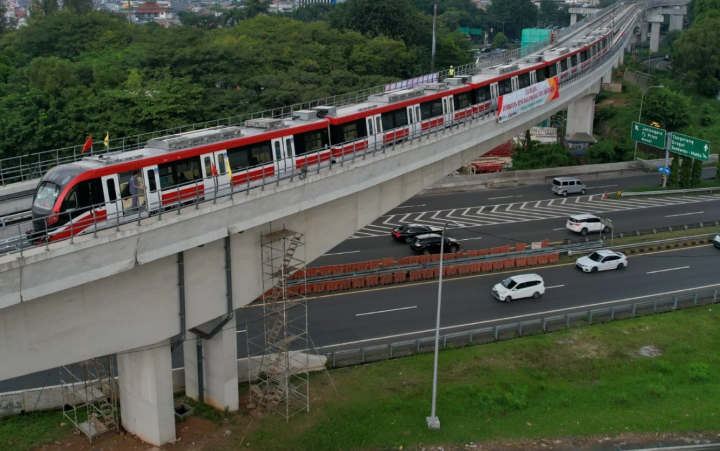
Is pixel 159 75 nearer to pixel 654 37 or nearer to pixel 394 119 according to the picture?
pixel 394 119

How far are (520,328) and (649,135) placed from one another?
33470 mm

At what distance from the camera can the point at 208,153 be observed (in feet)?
83.6

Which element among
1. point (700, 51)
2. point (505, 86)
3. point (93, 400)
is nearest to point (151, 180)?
point (93, 400)

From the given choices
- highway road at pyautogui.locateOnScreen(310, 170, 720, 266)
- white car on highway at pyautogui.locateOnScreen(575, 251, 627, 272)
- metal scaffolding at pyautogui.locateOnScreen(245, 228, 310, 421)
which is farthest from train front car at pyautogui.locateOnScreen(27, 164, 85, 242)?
white car on highway at pyautogui.locateOnScreen(575, 251, 627, 272)

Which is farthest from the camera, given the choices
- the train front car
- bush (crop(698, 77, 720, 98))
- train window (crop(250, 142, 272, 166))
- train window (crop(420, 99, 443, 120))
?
bush (crop(698, 77, 720, 98))

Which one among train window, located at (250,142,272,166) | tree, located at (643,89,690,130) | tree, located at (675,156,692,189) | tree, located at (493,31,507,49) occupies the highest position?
tree, located at (493,31,507,49)

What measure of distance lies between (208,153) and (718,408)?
2122 cm

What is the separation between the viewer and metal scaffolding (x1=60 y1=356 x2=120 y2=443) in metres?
24.9

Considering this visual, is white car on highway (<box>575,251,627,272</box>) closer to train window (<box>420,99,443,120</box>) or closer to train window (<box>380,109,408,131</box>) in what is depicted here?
train window (<box>420,99,443,120</box>)

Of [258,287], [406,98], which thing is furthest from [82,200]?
[406,98]

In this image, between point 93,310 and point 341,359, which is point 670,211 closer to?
point 341,359

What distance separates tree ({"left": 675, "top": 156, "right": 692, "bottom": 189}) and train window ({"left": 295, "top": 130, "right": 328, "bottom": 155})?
131ft

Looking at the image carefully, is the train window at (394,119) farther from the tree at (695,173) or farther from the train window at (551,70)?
the tree at (695,173)

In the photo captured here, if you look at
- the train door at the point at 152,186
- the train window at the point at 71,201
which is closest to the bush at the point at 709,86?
the train door at the point at 152,186
